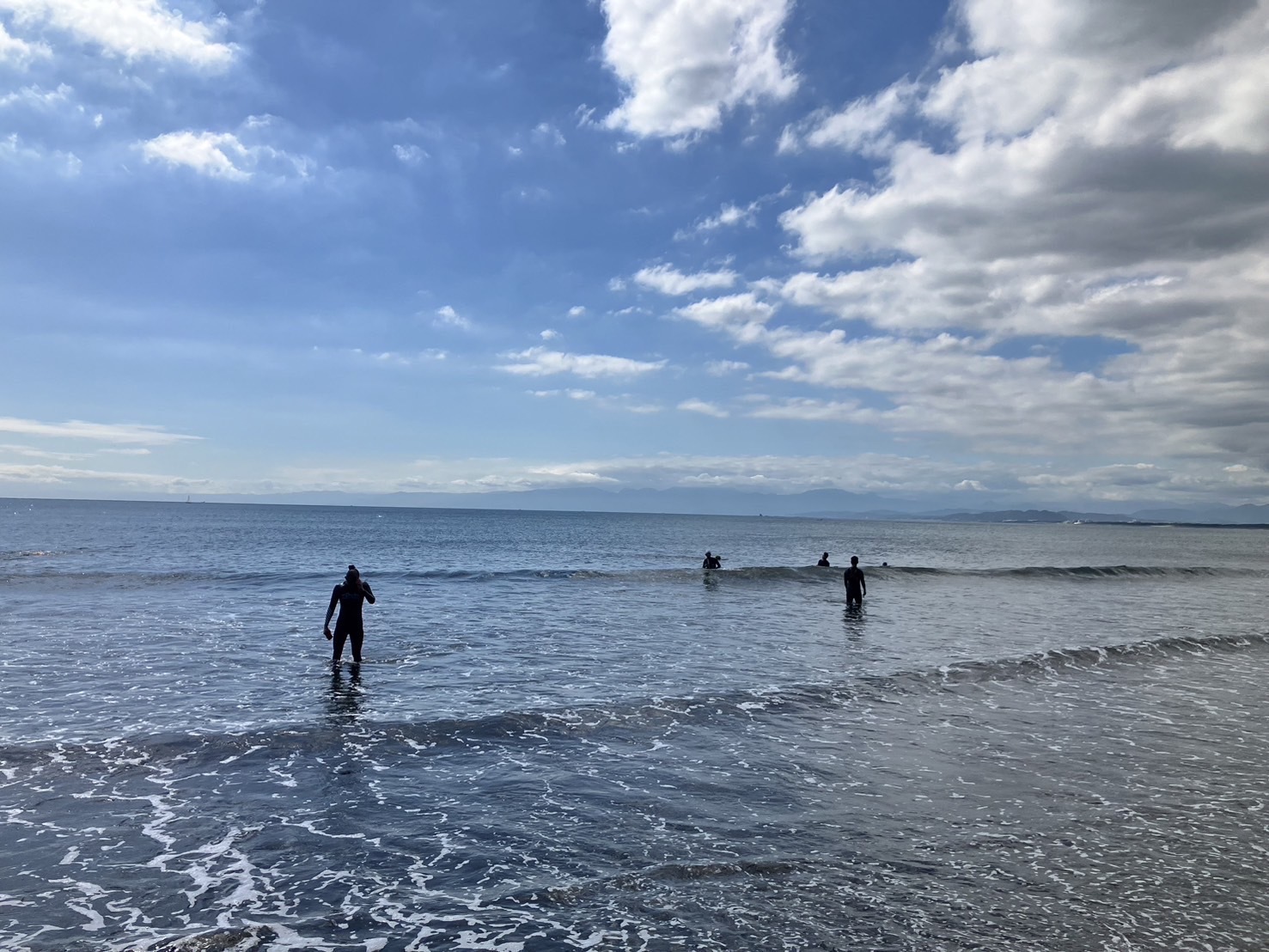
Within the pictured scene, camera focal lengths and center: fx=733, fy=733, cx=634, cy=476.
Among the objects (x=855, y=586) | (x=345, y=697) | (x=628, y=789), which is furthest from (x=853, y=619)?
(x=628, y=789)

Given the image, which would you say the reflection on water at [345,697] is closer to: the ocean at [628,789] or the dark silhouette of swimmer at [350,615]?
the ocean at [628,789]

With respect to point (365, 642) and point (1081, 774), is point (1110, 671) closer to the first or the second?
point (1081, 774)

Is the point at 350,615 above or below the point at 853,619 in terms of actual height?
above

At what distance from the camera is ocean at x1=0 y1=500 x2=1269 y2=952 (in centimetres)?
714

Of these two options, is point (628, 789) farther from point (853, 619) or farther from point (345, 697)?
point (853, 619)

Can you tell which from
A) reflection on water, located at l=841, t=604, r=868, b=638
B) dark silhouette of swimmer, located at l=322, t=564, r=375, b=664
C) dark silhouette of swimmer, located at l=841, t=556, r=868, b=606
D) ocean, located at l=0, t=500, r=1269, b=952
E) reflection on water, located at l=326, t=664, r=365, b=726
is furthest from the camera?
dark silhouette of swimmer, located at l=841, t=556, r=868, b=606

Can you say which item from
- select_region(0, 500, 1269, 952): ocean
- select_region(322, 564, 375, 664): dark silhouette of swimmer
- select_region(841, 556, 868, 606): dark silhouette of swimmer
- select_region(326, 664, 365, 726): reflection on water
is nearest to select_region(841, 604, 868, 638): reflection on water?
select_region(841, 556, 868, 606): dark silhouette of swimmer

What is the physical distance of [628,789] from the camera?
10.5 meters

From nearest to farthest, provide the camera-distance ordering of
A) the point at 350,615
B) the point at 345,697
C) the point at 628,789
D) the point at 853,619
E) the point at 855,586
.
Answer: the point at 628,789
the point at 345,697
the point at 350,615
the point at 853,619
the point at 855,586

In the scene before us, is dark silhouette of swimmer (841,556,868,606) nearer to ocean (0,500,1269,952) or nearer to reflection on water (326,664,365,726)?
ocean (0,500,1269,952)

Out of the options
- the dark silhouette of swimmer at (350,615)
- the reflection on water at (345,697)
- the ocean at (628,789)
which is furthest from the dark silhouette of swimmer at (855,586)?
the reflection on water at (345,697)

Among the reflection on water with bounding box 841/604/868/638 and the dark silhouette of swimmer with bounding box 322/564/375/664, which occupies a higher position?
the dark silhouette of swimmer with bounding box 322/564/375/664

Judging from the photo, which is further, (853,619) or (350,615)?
(853,619)

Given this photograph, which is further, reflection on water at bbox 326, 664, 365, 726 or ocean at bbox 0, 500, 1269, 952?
reflection on water at bbox 326, 664, 365, 726
